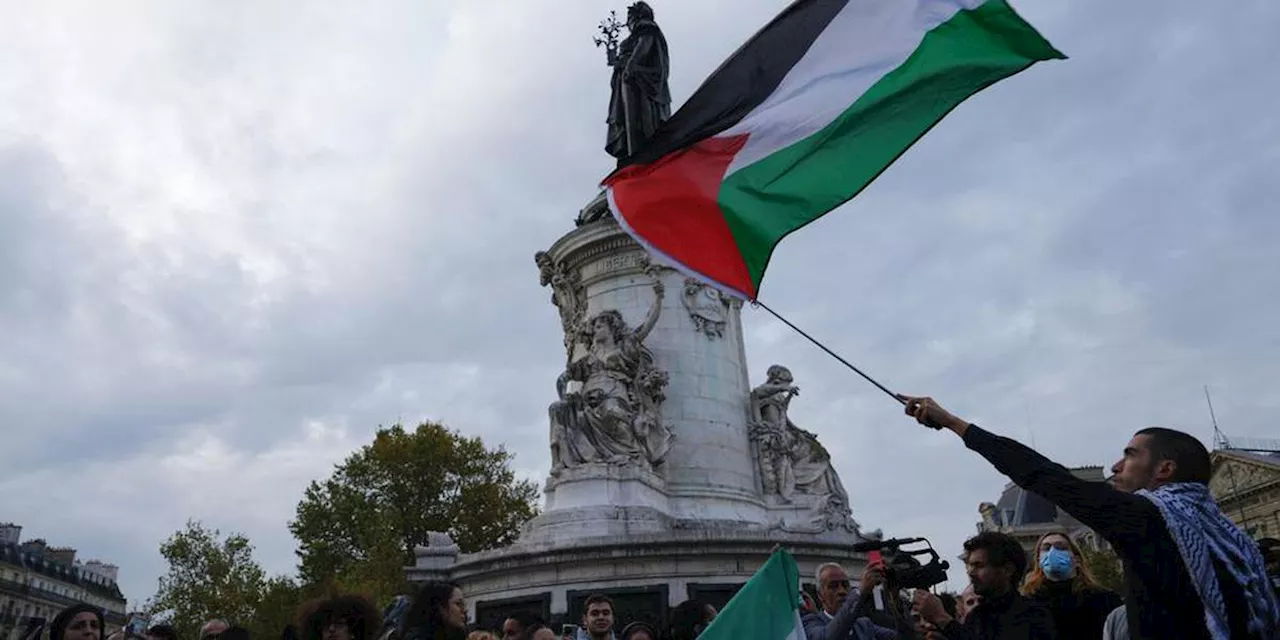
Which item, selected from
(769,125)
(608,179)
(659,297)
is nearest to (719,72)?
(769,125)

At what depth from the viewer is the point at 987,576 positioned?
4.75 metres

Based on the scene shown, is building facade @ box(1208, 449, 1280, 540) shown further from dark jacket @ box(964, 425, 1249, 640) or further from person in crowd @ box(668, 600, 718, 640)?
dark jacket @ box(964, 425, 1249, 640)

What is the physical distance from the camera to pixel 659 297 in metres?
18.0

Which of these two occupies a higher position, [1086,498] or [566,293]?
[566,293]

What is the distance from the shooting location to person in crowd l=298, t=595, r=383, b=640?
17.8 ft

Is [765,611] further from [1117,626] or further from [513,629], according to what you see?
[513,629]

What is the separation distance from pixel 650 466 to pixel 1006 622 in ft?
38.9

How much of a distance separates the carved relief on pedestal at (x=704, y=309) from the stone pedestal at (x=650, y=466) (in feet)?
0.09

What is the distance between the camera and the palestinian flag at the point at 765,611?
566 centimetres

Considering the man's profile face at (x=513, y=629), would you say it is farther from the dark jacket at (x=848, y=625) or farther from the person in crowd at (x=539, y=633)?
the dark jacket at (x=848, y=625)

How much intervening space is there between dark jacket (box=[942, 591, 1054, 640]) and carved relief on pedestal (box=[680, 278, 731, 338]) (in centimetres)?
1357

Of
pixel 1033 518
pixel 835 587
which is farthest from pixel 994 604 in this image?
pixel 1033 518

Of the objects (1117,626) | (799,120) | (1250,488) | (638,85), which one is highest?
(638,85)

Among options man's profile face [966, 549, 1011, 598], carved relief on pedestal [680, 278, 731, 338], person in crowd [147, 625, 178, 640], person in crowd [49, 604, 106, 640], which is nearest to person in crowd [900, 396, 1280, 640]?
man's profile face [966, 549, 1011, 598]
